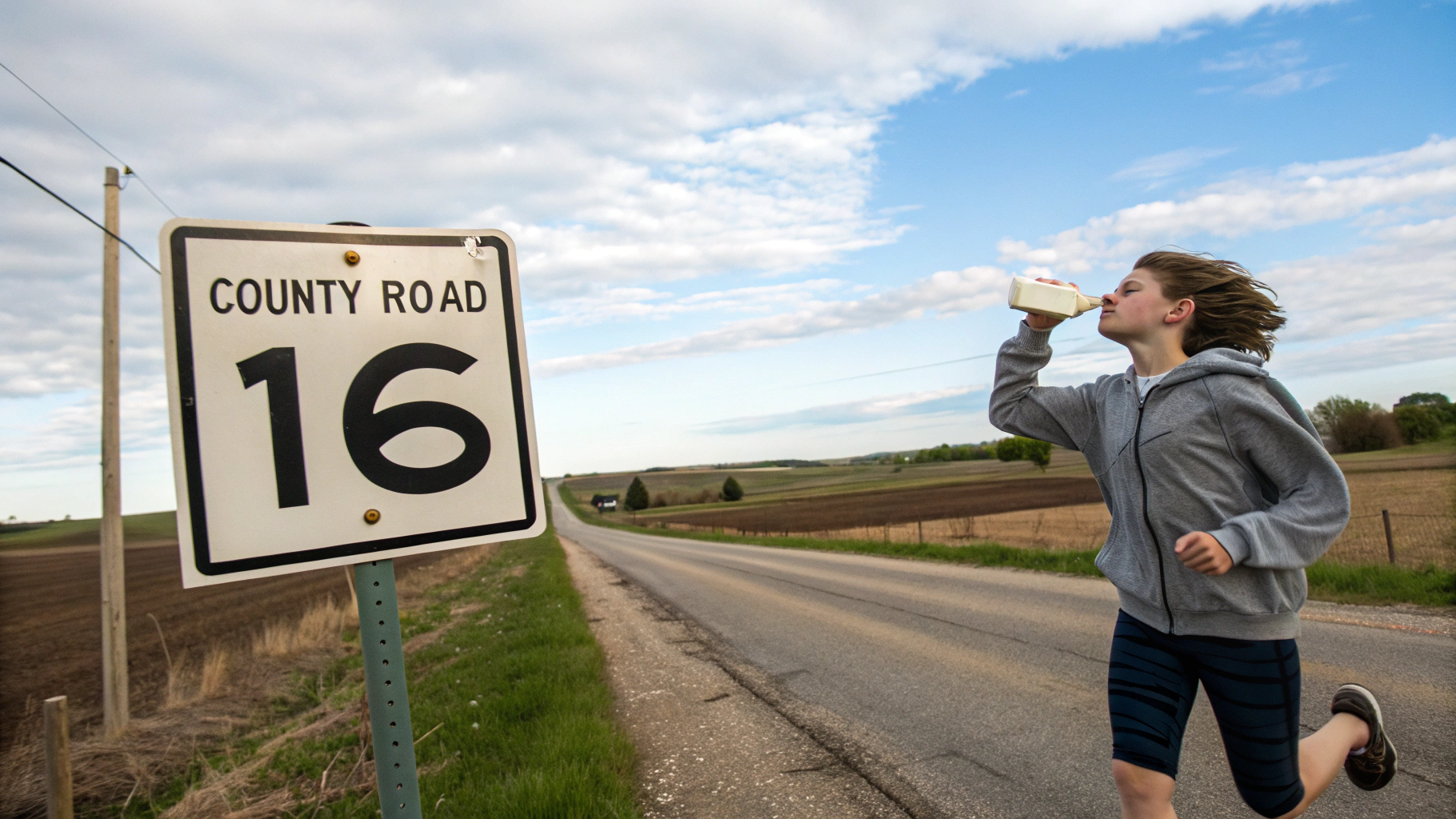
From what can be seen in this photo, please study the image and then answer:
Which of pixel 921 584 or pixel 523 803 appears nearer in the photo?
pixel 523 803

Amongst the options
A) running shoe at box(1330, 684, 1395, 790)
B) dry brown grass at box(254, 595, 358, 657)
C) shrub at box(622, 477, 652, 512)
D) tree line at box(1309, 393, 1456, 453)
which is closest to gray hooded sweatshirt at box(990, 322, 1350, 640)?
running shoe at box(1330, 684, 1395, 790)

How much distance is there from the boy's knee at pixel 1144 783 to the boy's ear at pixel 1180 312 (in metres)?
1.30

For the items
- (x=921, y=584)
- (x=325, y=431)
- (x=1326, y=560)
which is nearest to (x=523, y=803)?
(x=325, y=431)

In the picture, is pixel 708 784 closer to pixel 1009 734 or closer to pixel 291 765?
pixel 1009 734

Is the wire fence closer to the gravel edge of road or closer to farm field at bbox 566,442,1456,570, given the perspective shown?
farm field at bbox 566,442,1456,570

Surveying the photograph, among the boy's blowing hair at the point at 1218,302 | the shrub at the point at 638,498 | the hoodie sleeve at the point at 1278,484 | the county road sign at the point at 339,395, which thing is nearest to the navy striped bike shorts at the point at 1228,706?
the hoodie sleeve at the point at 1278,484

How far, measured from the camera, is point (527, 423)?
175 centimetres

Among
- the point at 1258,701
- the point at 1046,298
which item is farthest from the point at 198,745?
the point at 1258,701

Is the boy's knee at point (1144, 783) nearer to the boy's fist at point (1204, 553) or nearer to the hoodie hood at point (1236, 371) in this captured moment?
the boy's fist at point (1204, 553)

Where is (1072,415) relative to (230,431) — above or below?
below

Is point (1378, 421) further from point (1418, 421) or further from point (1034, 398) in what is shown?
point (1034, 398)

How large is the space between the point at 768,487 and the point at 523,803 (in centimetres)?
10670

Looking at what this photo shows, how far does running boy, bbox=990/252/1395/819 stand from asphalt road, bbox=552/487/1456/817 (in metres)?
1.30

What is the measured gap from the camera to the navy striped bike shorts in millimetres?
2033
